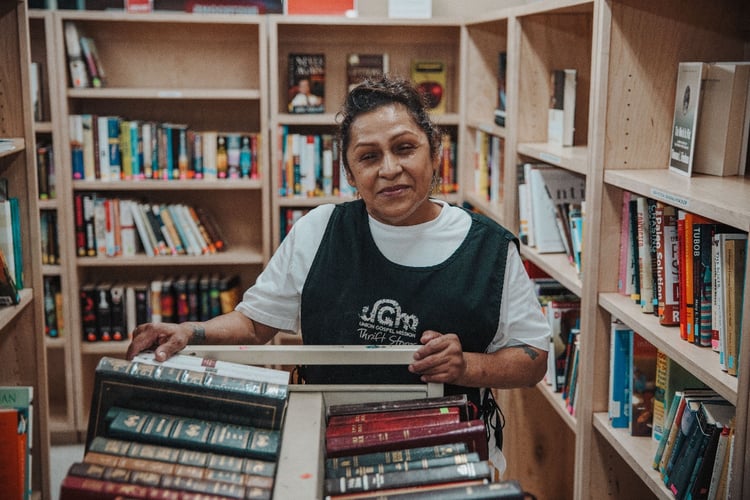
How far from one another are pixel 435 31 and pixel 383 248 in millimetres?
2485

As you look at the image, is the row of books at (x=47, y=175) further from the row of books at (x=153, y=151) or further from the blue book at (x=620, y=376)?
the blue book at (x=620, y=376)

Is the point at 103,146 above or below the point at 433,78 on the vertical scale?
below

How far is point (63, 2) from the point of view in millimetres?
3680

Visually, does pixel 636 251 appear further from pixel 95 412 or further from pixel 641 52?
pixel 95 412

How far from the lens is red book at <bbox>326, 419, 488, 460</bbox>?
1161 mm

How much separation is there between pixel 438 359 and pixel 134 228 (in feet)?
9.00

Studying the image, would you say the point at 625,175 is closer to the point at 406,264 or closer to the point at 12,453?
the point at 406,264

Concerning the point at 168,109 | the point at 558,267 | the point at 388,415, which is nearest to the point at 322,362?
the point at 388,415

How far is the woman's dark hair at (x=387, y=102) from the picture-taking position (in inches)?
67.0

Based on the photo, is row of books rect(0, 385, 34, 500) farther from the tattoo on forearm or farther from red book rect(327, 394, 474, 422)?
the tattoo on forearm

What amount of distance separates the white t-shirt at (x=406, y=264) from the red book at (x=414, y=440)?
20.6 inches

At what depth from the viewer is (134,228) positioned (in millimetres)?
3830

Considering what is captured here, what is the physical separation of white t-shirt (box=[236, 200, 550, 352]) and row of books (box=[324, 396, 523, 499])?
440 mm

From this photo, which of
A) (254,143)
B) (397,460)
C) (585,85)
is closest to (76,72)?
(254,143)
